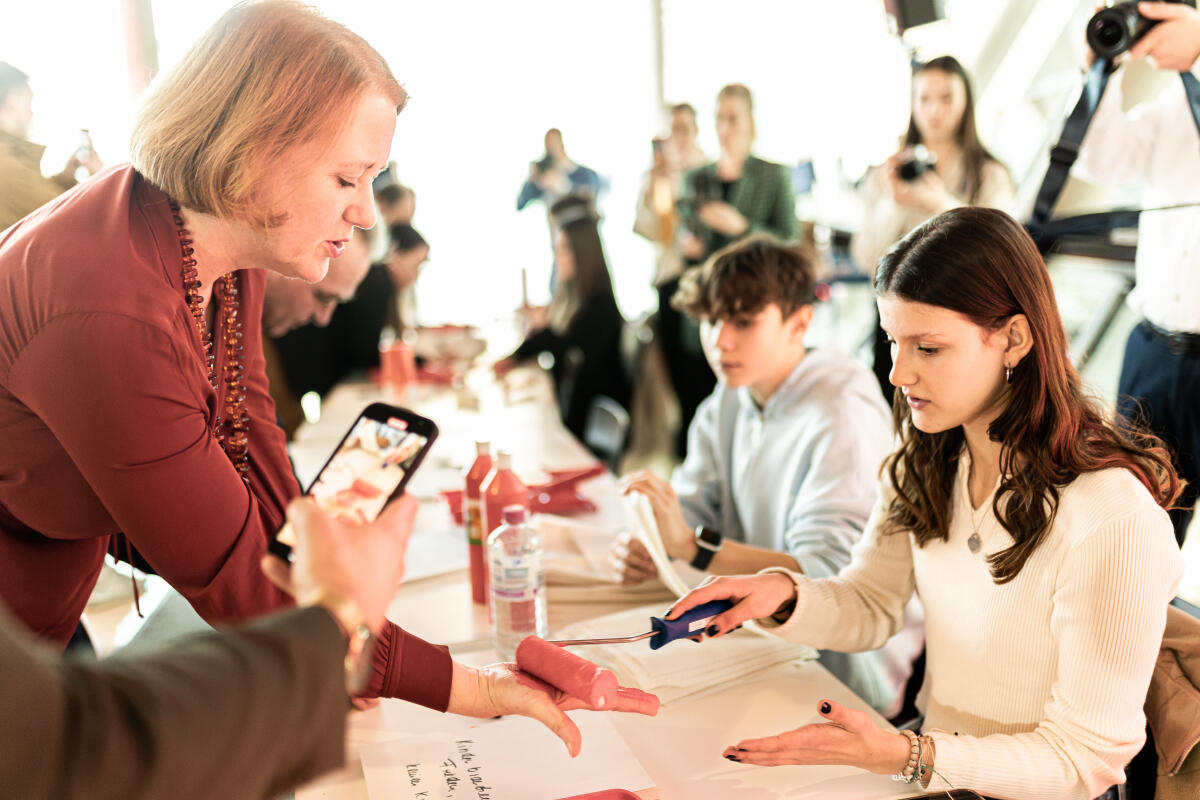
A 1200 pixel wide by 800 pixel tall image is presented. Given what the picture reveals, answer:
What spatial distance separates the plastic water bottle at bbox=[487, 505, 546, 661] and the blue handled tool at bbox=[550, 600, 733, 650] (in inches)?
5.1

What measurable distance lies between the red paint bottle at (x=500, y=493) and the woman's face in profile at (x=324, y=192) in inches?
21.6

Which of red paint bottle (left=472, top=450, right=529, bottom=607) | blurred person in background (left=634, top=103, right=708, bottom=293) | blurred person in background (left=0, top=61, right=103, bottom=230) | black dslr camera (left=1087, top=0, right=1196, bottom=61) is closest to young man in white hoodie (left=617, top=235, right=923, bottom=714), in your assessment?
red paint bottle (left=472, top=450, right=529, bottom=607)

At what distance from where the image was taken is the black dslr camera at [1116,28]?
172 cm

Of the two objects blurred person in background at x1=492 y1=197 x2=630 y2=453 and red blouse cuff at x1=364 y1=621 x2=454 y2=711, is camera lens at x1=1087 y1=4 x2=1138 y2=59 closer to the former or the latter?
red blouse cuff at x1=364 y1=621 x2=454 y2=711

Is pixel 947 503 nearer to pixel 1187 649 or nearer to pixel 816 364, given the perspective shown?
pixel 1187 649

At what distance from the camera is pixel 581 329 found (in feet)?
12.3

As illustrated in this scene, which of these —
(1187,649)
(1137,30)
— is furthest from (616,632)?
(1137,30)

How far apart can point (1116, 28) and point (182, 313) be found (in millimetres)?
1679

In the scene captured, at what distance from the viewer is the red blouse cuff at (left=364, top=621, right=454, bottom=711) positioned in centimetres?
106

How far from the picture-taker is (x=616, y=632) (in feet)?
4.47

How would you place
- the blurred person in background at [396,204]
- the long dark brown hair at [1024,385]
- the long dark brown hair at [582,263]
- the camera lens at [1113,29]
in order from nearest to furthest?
the long dark brown hair at [1024,385] < the camera lens at [1113,29] < the long dark brown hair at [582,263] < the blurred person in background at [396,204]

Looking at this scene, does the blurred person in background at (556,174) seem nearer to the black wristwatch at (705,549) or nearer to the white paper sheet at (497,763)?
the black wristwatch at (705,549)

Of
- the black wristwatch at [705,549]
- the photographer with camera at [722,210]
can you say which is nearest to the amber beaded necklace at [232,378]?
the black wristwatch at [705,549]

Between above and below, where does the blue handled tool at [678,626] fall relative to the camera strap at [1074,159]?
below
